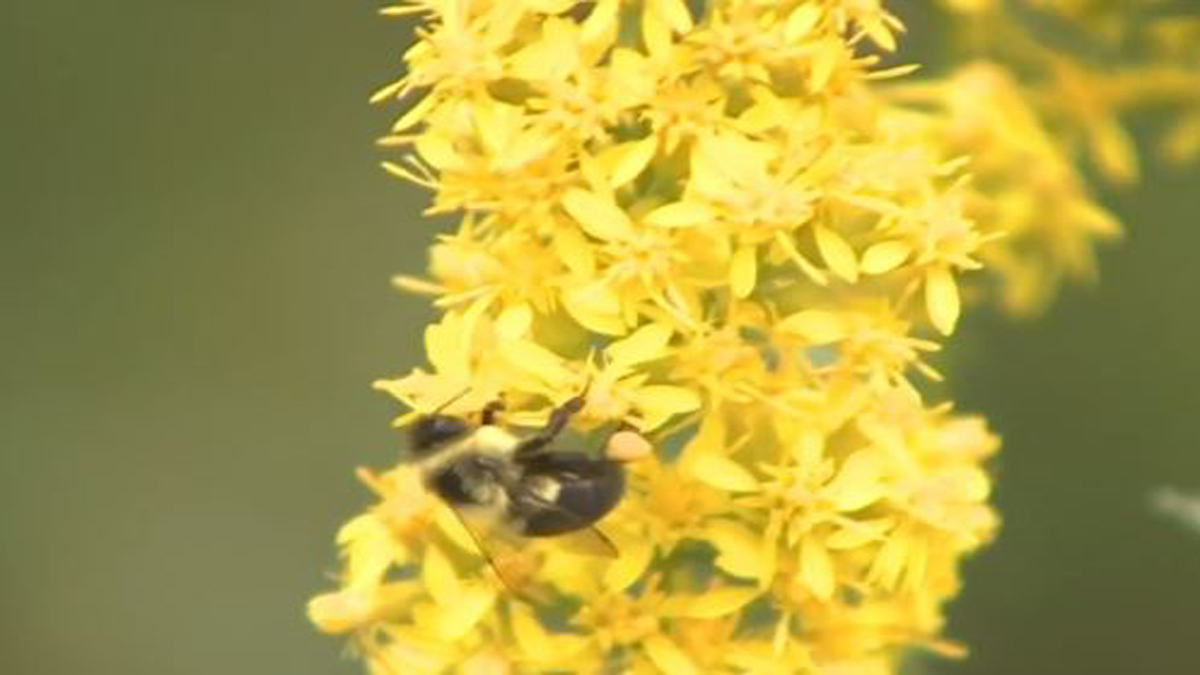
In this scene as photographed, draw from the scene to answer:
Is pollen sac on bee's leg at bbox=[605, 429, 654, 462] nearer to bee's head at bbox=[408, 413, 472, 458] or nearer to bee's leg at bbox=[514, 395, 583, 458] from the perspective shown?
bee's leg at bbox=[514, 395, 583, 458]

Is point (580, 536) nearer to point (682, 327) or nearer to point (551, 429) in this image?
point (551, 429)

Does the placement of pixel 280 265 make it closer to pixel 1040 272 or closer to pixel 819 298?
pixel 1040 272

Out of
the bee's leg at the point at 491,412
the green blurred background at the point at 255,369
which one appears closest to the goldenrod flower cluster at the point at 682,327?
the bee's leg at the point at 491,412

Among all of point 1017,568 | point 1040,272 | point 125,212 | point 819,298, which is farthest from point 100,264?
point 819,298

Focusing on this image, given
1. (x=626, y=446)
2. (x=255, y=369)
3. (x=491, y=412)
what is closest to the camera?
(x=626, y=446)

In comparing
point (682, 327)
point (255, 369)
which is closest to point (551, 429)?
point (682, 327)

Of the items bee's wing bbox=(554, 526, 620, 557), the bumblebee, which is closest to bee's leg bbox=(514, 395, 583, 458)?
the bumblebee
